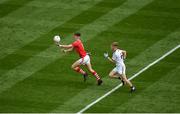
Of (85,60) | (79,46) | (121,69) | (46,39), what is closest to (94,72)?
(85,60)

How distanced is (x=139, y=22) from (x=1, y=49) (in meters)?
7.44

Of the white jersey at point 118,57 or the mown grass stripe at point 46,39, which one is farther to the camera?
the mown grass stripe at point 46,39

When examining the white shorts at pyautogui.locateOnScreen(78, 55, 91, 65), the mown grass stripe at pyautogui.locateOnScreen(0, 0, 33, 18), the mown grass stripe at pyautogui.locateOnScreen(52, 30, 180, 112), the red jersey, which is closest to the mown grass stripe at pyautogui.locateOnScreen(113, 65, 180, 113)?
the mown grass stripe at pyautogui.locateOnScreen(52, 30, 180, 112)

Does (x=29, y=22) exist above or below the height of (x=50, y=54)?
above

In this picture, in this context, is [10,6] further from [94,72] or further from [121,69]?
[121,69]

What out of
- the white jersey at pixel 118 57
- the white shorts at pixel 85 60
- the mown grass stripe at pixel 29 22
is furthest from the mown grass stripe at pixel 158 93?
the mown grass stripe at pixel 29 22

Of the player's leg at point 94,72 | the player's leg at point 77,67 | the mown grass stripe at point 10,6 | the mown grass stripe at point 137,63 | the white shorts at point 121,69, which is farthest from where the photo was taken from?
the mown grass stripe at point 10,6

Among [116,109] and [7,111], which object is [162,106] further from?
[7,111]

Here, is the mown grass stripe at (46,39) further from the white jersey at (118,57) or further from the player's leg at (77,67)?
the white jersey at (118,57)

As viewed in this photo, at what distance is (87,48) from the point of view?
32.6 meters

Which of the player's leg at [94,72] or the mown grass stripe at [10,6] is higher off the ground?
the mown grass stripe at [10,6]

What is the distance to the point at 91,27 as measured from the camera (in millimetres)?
34438

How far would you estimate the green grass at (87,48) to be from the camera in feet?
89.4

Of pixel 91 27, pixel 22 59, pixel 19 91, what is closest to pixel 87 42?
pixel 91 27
